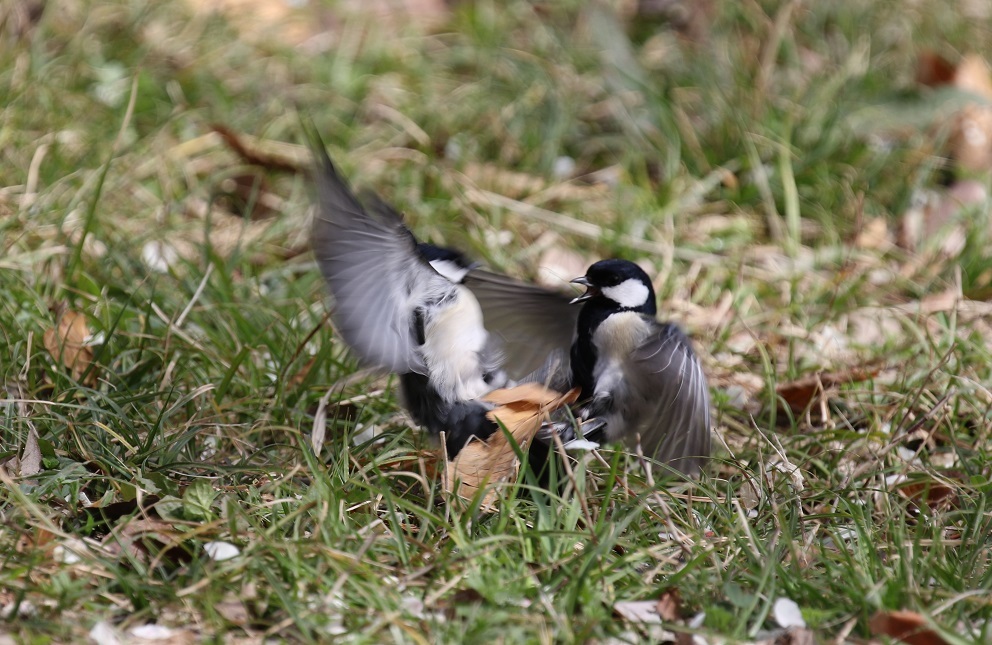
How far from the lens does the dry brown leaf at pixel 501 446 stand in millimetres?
2297

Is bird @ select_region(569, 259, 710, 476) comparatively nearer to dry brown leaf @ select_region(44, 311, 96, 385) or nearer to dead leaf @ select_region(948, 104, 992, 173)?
dry brown leaf @ select_region(44, 311, 96, 385)

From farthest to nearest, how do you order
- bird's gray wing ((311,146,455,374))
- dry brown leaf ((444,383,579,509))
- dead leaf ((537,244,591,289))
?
dead leaf ((537,244,591,289))
dry brown leaf ((444,383,579,509))
bird's gray wing ((311,146,455,374))

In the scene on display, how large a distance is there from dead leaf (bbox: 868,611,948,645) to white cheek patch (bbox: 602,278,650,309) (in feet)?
2.78

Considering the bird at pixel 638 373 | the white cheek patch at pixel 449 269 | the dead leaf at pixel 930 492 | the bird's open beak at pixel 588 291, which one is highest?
the white cheek patch at pixel 449 269

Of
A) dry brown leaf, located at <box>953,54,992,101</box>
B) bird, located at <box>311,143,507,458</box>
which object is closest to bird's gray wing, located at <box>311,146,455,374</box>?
bird, located at <box>311,143,507,458</box>

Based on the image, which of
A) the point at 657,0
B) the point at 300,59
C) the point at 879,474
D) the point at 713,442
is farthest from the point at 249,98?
the point at 879,474

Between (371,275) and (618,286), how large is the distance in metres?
0.57

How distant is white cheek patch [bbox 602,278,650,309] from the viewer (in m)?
2.44

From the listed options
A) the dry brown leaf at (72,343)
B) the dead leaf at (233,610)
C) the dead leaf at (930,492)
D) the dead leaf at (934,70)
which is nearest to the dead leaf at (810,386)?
the dead leaf at (930,492)

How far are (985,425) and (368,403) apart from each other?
1511mm

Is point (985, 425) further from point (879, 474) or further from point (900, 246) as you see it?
point (900, 246)

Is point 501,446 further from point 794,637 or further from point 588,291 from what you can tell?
point 794,637

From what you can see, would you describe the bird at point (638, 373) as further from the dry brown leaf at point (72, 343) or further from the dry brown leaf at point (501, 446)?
the dry brown leaf at point (72, 343)

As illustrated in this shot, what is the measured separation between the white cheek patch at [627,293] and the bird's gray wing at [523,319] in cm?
12
